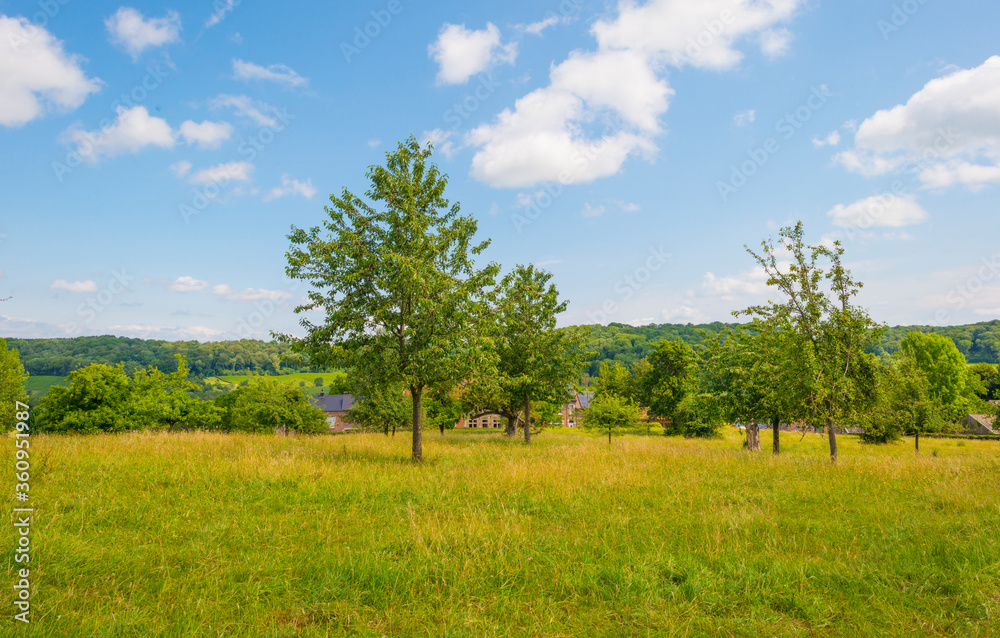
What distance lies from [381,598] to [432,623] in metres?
0.80

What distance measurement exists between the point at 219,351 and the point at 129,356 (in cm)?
5439

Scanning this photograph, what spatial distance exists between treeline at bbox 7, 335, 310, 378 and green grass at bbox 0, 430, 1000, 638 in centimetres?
4741

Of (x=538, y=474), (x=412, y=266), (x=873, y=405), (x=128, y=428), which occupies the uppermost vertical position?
(x=412, y=266)

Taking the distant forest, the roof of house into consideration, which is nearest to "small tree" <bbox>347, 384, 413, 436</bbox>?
the distant forest

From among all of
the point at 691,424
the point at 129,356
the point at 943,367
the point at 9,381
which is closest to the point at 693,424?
the point at 691,424

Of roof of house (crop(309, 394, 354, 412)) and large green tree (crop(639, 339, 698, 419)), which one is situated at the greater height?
large green tree (crop(639, 339, 698, 419))

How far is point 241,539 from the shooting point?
6117 mm

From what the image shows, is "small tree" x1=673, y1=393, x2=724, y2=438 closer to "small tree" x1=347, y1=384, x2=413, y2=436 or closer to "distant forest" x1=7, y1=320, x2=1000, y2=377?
"distant forest" x1=7, y1=320, x2=1000, y2=377

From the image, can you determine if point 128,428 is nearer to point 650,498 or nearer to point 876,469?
point 650,498

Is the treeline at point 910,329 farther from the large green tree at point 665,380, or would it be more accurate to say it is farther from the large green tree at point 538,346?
the large green tree at point 538,346

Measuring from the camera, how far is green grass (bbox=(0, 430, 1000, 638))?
4328mm

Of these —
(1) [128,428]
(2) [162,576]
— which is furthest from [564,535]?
(1) [128,428]

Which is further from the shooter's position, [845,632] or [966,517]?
A: [966,517]

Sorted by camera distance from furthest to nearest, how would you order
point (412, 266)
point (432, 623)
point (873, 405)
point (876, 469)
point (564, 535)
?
1. point (873, 405)
2. point (876, 469)
3. point (412, 266)
4. point (564, 535)
5. point (432, 623)
